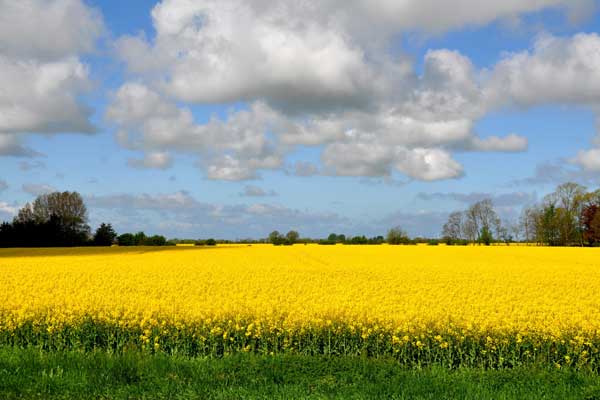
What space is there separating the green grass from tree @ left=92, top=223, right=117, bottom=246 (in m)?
60.8

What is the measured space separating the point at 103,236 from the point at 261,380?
63.8 m

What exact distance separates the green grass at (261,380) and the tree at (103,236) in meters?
60.8

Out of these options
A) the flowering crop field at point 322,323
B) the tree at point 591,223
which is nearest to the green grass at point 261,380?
the flowering crop field at point 322,323

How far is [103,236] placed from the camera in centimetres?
6775

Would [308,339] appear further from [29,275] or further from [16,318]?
[29,275]

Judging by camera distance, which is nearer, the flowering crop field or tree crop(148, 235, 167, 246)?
the flowering crop field

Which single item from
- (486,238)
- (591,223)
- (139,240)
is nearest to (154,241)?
(139,240)

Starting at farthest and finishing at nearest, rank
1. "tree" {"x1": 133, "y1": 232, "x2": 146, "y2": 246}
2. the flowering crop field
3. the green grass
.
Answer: "tree" {"x1": 133, "y1": 232, "x2": 146, "y2": 246} < the flowering crop field < the green grass

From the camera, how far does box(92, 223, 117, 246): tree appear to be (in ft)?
222

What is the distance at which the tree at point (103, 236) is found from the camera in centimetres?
6769

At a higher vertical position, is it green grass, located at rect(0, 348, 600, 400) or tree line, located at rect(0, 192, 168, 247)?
tree line, located at rect(0, 192, 168, 247)

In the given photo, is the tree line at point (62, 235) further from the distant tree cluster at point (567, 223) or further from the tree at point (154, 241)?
the distant tree cluster at point (567, 223)

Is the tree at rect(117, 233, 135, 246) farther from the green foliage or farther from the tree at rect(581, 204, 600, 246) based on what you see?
the tree at rect(581, 204, 600, 246)

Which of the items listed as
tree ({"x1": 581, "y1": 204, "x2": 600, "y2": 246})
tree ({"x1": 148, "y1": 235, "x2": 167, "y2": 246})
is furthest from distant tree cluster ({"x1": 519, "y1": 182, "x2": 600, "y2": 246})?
tree ({"x1": 148, "y1": 235, "x2": 167, "y2": 246})
